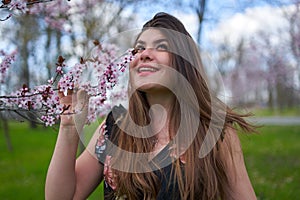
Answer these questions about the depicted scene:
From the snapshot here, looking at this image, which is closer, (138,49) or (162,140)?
(138,49)

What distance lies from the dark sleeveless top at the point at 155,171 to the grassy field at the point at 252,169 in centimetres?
44

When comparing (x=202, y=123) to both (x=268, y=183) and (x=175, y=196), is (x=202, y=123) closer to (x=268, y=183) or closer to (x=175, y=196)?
(x=175, y=196)

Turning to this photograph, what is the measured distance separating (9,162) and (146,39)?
6.93 m

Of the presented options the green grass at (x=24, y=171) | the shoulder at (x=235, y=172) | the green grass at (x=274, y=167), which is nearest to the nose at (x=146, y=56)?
the shoulder at (x=235, y=172)

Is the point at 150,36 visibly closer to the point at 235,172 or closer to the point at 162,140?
the point at 162,140

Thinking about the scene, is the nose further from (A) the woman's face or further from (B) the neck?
(B) the neck

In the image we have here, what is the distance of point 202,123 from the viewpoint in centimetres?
175

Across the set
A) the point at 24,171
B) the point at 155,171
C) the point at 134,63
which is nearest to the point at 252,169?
the point at 24,171

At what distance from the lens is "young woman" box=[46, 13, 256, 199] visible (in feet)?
5.22

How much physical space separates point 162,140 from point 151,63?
36 centimetres

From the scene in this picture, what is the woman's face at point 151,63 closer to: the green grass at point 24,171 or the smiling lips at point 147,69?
the smiling lips at point 147,69

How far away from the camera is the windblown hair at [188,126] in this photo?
1.61 meters

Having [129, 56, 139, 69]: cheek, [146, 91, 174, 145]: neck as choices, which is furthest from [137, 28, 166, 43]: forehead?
[146, 91, 174, 145]: neck

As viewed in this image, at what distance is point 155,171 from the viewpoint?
5.33 feet
